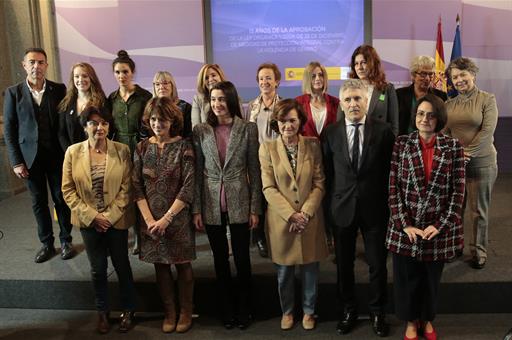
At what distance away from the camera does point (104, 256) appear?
279 cm

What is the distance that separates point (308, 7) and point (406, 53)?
1305 mm

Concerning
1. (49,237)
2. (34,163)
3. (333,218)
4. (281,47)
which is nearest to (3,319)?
(49,237)

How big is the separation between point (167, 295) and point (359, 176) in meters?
1.33

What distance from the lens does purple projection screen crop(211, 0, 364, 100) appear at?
562 centimetres

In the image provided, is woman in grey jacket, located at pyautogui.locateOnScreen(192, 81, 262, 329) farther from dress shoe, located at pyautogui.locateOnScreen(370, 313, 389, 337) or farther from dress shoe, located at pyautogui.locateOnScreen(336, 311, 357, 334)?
dress shoe, located at pyautogui.locateOnScreen(370, 313, 389, 337)

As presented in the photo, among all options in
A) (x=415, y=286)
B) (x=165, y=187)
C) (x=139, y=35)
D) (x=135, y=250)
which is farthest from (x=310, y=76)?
Answer: (x=139, y=35)

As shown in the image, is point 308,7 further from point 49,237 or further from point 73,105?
point 49,237

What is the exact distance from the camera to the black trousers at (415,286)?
247cm

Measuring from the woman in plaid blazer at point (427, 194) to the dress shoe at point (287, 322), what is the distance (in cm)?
79

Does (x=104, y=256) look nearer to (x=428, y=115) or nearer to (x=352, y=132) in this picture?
(x=352, y=132)

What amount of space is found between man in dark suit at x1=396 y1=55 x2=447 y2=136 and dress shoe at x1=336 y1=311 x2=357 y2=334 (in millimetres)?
1276

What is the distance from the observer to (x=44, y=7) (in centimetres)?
599

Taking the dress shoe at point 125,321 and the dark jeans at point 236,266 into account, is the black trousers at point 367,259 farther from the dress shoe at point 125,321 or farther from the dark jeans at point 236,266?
the dress shoe at point 125,321

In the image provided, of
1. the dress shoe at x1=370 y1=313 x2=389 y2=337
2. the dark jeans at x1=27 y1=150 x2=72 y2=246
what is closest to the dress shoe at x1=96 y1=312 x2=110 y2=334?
the dark jeans at x1=27 y1=150 x2=72 y2=246
